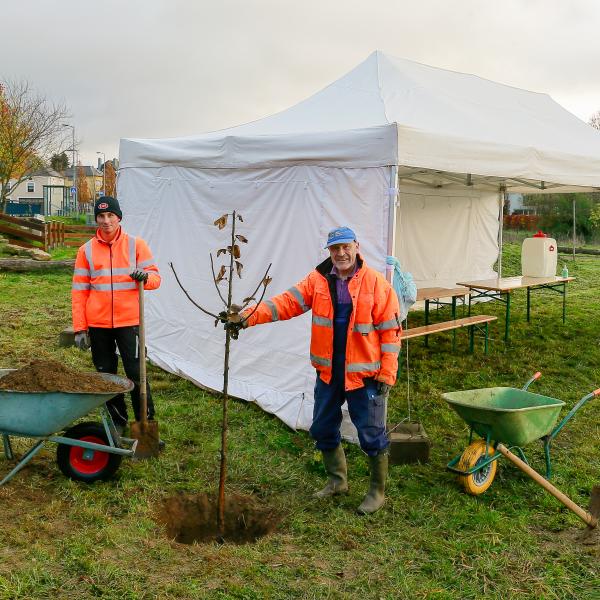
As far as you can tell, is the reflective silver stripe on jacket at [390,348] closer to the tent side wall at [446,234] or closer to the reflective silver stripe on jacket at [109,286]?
the reflective silver stripe on jacket at [109,286]

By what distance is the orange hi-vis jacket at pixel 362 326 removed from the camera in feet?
12.9

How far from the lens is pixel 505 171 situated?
590cm

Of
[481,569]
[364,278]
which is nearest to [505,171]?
[364,278]

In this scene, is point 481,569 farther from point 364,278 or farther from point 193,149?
point 193,149

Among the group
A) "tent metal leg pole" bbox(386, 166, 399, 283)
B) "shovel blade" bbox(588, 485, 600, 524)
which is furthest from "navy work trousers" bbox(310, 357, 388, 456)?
"shovel blade" bbox(588, 485, 600, 524)

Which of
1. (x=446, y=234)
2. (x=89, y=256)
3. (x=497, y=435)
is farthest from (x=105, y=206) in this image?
(x=446, y=234)

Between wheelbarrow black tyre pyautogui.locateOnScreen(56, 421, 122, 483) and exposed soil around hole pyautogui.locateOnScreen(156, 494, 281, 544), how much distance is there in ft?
1.53

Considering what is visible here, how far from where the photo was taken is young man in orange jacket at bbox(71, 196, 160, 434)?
15.7 ft

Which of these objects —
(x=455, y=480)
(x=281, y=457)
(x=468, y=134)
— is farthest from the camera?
(x=468, y=134)

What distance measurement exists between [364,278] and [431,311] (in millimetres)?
7153

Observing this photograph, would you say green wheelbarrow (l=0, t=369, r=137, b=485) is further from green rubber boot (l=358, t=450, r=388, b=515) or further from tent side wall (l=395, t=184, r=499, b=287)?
tent side wall (l=395, t=184, r=499, b=287)

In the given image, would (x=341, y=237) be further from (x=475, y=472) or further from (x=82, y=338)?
(x=82, y=338)

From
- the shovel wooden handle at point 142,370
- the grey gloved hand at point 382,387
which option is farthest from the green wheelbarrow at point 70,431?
the grey gloved hand at point 382,387

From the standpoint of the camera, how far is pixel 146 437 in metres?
4.70
